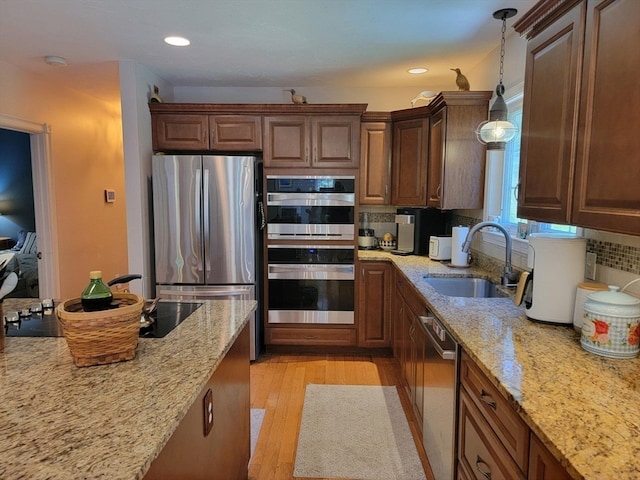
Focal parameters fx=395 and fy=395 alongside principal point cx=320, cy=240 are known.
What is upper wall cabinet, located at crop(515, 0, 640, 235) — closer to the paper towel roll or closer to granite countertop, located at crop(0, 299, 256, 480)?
the paper towel roll

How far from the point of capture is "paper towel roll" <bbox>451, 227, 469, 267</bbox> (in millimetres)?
2938

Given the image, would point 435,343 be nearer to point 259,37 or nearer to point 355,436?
point 355,436

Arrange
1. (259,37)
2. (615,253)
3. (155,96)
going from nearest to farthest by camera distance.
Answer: (615,253) < (259,37) < (155,96)

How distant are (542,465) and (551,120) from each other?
1234 mm

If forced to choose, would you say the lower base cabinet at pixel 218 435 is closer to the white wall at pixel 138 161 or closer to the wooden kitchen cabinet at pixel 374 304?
the wooden kitchen cabinet at pixel 374 304

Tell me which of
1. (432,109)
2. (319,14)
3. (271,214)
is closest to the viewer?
(319,14)

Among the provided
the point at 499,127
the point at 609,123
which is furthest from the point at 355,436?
the point at 609,123

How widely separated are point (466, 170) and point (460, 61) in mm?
888

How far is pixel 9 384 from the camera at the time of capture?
1.08 metres

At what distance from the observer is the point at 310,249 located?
347 centimetres

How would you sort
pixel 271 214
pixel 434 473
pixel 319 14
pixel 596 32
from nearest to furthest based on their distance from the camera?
pixel 596 32
pixel 434 473
pixel 319 14
pixel 271 214

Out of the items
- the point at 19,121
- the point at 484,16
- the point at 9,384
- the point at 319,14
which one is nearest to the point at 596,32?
the point at 484,16

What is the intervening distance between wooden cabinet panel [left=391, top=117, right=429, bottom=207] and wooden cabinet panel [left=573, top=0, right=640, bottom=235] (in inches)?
81.7

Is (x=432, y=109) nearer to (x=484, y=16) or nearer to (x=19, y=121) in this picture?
(x=484, y=16)
